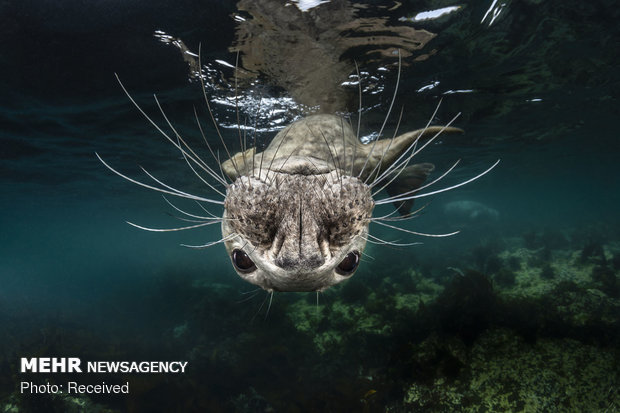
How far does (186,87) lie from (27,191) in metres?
26.0

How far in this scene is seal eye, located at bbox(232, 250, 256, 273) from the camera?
228cm

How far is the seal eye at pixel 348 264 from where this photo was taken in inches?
87.4

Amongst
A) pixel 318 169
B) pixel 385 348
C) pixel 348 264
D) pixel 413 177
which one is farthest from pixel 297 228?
pixel 385 348

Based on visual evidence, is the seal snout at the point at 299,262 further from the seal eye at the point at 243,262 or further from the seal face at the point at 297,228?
the seal eye at the point at 243,262

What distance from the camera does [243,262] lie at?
2309 mm

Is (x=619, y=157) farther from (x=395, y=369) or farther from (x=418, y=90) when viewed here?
(x=395, y=369)

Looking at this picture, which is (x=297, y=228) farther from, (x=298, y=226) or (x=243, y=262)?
(x=243, y=262)

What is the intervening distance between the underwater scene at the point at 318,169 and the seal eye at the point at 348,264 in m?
0.01

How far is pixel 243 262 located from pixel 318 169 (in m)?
1.10

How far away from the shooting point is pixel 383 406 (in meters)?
5.36

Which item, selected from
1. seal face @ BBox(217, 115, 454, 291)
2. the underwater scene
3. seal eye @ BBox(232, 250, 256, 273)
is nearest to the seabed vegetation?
the underwater scene

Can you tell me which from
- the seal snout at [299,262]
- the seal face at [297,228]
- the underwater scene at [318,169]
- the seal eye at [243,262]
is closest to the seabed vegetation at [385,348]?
the underwater scene at [318,169]

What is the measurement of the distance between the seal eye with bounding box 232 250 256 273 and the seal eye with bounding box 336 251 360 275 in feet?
2.22

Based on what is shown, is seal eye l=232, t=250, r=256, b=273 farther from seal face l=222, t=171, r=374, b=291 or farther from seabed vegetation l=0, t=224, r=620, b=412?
seabed vegetation l=0, t=224, r=620, b=412
